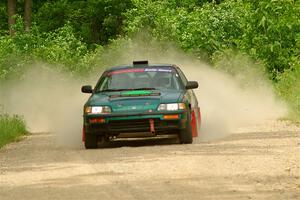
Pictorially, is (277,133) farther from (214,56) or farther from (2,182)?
(214,56)

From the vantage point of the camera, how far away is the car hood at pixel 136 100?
718 inches

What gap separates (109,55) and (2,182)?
1133 inches

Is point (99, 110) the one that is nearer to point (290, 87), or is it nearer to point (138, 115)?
point (138, 115)

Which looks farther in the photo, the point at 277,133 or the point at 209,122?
the point at 209,122

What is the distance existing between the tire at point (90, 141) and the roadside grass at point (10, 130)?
10.4 ft

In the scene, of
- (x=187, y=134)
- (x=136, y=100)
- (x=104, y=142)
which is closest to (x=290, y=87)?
(x=104, y=142)

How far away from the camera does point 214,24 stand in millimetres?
42625

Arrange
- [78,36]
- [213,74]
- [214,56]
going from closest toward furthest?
[213,74] < [214,56] < [78,36]

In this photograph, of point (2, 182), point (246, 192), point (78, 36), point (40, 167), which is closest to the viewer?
point (246, 192)

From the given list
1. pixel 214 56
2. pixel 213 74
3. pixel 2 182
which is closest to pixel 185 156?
pixel 2 182

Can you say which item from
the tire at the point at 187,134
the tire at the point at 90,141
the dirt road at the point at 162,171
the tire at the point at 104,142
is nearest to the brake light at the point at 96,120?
the tire at the point at 90,141

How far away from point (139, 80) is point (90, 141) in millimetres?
1804

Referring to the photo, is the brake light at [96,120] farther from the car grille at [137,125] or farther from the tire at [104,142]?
the tire at [104,142]

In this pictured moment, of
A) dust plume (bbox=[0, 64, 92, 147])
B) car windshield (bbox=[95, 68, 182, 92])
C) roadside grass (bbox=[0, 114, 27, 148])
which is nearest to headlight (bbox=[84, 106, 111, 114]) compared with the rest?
car windshield (bbox=[95, 68, 182, 92])
